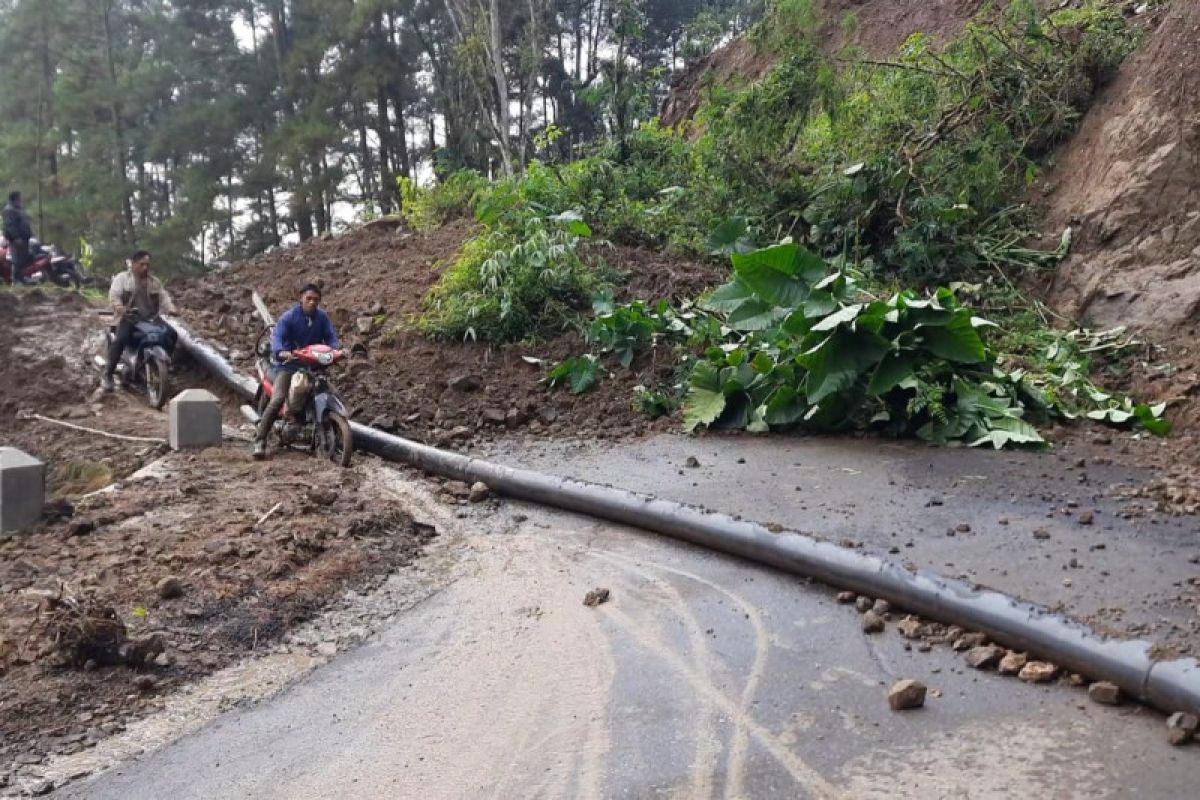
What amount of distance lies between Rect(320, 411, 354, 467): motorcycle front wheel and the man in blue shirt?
49cm

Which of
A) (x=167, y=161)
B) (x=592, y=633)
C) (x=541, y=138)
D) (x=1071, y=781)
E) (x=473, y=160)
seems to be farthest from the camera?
(x=167, y=161)

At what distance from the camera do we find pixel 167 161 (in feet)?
107

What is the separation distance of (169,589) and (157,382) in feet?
23.3

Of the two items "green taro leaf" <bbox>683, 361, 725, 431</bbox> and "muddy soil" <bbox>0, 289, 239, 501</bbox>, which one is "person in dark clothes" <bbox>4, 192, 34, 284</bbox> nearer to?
"muddy soil" <bbox>0, 289, 239, 501</bbox>

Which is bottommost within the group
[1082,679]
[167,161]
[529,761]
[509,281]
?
[529,761]

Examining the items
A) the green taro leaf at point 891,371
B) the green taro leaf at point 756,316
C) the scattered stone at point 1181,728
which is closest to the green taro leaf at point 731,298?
the green taro leaf at point 756,316

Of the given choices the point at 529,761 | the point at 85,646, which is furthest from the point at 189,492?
the point at 529,761

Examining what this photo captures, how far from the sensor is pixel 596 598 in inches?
210

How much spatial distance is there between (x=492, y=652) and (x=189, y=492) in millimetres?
3613

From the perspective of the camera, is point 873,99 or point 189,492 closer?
point 189,492

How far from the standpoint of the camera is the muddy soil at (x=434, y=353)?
966cm

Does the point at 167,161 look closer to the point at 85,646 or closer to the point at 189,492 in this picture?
the point at 189,492

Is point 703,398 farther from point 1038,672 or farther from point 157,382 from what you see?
point 157,382

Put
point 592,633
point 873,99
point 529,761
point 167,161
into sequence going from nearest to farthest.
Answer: point 529,761, point 592,633, point 873,99, point 167,161
